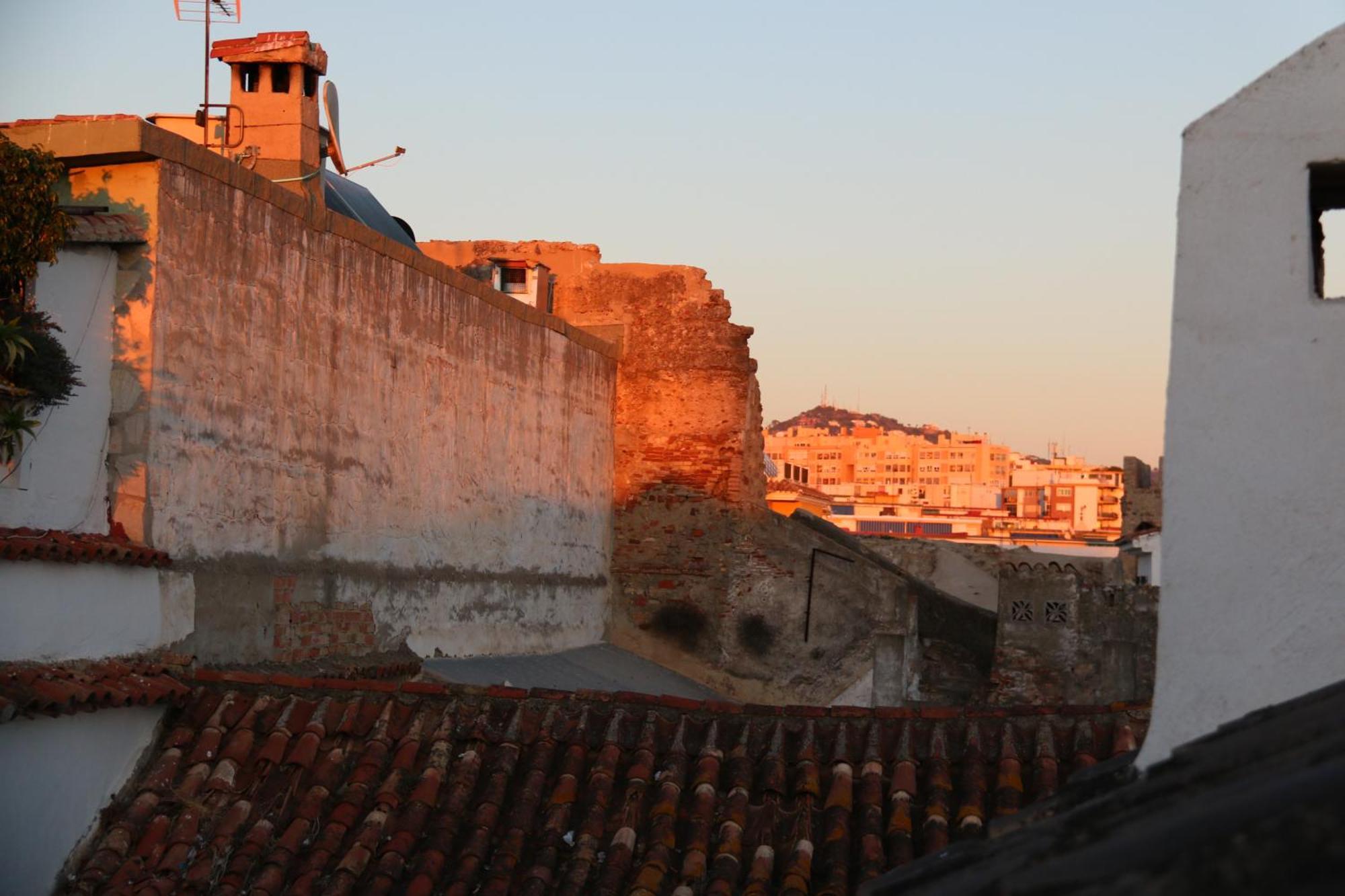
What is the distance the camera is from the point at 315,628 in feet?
39.2

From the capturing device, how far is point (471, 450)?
49.6 feet

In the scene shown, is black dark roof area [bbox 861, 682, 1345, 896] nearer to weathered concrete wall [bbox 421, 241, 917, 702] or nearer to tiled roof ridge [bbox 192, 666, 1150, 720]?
tiled roof ridge [bbox 192, 666, 1150, 720]

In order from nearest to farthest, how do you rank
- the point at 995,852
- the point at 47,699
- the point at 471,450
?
the point at 995,852
the point at 47,699
the point at 471,450

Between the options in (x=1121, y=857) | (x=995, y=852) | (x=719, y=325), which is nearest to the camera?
(x=1121, y=857)

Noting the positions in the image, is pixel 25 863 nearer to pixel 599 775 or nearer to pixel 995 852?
pixel 599 775

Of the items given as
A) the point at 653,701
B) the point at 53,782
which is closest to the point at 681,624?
the point at 653,701

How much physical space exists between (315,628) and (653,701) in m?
4.70

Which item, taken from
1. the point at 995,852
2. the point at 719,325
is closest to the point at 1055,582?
the point at 719,325

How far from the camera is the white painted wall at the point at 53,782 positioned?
23.1 feet

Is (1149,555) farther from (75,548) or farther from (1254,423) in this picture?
(1254,423)

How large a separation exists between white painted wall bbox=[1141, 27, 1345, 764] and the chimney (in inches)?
373

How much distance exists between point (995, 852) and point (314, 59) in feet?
37.9

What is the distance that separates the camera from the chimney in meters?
13.2

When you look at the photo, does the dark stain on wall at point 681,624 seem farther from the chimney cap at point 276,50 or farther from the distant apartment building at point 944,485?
the distant apartment building at point 944,485
